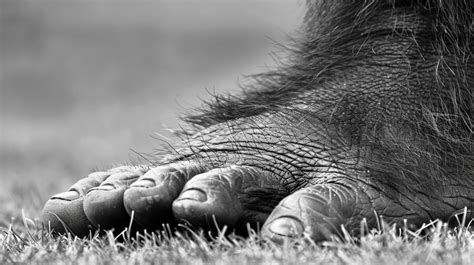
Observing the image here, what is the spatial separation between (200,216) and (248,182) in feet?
0.71

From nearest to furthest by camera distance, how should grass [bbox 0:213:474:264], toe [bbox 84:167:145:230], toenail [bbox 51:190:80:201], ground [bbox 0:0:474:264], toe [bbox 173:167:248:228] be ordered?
1. grass [bbox 0:213:474:264]
2. ground [bbox 0:0:474:264]
3. toe [bbox 173:167:248:228]
4. toe [bbox 84:167:145:230]
5. toenail [bbox 51:190:80:201]

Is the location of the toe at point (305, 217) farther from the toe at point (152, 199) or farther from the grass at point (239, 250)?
the toe at point (152, 199)

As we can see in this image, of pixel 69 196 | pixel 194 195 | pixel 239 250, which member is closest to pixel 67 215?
pixel 69 196

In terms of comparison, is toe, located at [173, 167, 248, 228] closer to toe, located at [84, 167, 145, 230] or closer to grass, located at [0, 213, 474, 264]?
grass, located at [0, 213, 474, 264]

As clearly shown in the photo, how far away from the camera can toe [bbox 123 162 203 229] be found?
1755mm

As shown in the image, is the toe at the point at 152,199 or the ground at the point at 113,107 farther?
the toe at the point at 152,199

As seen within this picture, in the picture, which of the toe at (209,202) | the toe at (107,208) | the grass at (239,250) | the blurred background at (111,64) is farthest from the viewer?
the blurred background at (111,64)

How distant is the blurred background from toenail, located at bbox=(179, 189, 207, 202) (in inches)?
155

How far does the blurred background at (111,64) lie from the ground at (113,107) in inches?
0.8

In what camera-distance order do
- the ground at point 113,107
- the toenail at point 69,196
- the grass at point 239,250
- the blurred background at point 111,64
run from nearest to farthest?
the grass at point 239,250 < the ground at point 113,107 < the toenail at point 69,196 < the blurred background at point 111,64

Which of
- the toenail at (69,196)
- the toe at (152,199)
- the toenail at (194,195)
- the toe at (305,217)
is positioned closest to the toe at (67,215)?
the toenail at (69,196)

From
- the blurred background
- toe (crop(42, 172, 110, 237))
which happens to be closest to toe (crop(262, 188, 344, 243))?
toe (crop(42, 172, 110, 237))

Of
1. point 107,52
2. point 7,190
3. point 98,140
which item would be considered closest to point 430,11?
point 7,190

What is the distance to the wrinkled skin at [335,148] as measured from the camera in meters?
1.77
